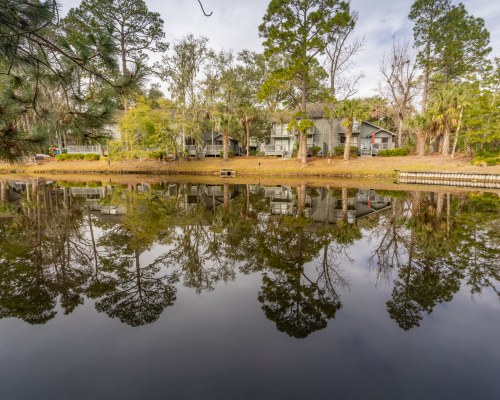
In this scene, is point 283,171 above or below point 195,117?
below

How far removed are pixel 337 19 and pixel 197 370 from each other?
34.1 metres

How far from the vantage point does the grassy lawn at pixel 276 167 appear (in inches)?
1085

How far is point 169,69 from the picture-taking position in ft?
112

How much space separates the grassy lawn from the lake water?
68.3 feet

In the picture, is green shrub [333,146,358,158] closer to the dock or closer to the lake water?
the dock

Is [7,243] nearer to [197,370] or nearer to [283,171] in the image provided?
[197,370]

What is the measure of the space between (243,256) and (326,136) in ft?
125

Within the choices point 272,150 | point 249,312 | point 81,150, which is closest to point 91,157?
point 81,150

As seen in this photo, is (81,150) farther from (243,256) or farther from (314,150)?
(243,256)

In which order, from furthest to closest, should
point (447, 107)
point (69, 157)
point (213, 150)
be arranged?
point (213, 150) → point (69, 157) → point (447, 107)

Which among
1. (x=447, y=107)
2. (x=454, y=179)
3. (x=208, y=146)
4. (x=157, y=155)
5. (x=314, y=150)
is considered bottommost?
(x=454, y=179)

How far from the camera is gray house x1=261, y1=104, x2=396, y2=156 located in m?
38.7

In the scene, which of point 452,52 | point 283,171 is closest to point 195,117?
point 283,171

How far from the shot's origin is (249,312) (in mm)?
4270
